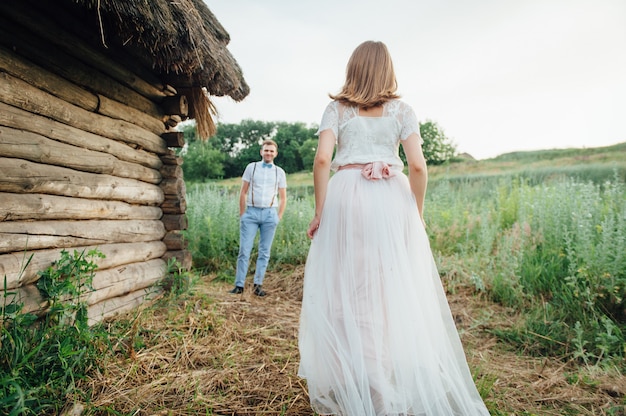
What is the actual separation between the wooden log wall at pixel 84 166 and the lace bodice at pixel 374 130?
213cm

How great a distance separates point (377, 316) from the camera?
2107 millimetres

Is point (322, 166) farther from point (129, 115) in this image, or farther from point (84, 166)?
point (129, 115)

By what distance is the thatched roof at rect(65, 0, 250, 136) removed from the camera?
8.87 feet

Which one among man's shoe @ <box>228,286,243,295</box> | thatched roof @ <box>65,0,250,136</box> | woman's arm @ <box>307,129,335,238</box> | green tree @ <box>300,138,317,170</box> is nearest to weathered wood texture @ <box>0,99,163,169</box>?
thatched roof @ <box>65,0,250,136</box>

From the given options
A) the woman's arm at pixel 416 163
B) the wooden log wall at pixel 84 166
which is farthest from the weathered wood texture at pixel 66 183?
the woman's arm at pixel 416 163

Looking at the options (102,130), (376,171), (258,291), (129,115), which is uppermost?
(129,115)

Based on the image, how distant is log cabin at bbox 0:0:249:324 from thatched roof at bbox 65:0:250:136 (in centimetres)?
1

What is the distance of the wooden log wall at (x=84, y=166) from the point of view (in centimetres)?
251

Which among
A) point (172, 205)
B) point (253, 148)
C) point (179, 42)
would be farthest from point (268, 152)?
point (253, 148)

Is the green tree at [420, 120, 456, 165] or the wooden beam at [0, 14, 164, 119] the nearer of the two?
the wooden beam at [0, 14, 164, 119]

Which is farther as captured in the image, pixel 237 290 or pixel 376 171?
pixel 237 290

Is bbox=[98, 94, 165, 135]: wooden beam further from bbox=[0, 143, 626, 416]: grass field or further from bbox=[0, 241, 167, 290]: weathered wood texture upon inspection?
bbox=[0, 143, 626, 416]: grass field

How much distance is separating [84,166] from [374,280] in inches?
105

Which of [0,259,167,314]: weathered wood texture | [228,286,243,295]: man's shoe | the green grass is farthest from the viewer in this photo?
[228,286,243,295]: man's shoe
